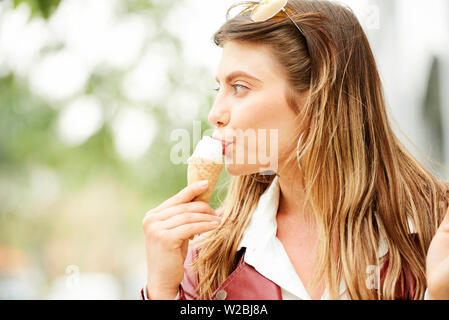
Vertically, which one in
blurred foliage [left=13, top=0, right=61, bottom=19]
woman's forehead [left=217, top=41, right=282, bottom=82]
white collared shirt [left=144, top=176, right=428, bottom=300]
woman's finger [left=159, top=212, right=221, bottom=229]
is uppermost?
blurred foliage [left=13, top=0, right=61, bottom=19]

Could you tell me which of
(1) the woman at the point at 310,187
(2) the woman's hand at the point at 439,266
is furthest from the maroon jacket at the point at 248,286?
(2) the woman's hand at the point at 439,266

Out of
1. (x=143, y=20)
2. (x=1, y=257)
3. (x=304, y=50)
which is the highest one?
(x=143, y=20)

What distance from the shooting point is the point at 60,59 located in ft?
11.7

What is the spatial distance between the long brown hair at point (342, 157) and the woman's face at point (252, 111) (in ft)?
0.11

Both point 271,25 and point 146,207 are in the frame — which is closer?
point 271,25

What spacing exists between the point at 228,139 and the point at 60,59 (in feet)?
9.21

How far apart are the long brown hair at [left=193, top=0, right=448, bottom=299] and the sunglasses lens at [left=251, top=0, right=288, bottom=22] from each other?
0.06ft

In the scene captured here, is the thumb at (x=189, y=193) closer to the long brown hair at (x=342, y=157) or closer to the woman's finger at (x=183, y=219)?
the woman's finger at (x=183, y=219)

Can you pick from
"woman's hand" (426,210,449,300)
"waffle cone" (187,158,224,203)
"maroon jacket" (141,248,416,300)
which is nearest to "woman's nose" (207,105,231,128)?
"waffle cone" (187,158,224,203)

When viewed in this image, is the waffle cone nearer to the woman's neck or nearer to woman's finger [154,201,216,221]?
woman's finger [154,201,216,221]

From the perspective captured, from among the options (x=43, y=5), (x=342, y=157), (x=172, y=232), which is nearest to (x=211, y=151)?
(x=172, y=232)

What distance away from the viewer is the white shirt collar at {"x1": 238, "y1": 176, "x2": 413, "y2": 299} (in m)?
1.16
